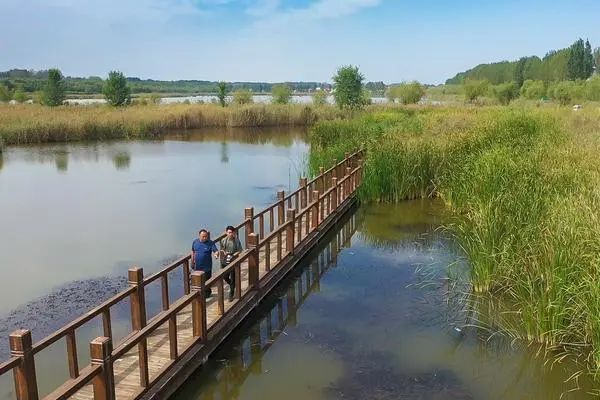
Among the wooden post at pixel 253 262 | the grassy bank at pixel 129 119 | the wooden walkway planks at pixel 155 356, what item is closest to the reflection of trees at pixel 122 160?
→ the grassy bank at pixel 129 119

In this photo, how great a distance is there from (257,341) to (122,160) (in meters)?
21.3

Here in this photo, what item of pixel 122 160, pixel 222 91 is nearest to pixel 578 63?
pixel 222 91

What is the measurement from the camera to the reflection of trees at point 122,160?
25.4 metres

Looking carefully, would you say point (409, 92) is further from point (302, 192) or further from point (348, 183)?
point (302, 192)

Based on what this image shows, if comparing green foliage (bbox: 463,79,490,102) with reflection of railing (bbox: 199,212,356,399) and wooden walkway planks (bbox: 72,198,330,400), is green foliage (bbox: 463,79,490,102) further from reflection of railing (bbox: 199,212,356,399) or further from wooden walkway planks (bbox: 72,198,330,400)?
wooden walkway planks (bbox: 72,198,330,400)

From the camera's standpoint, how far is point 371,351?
758 cm

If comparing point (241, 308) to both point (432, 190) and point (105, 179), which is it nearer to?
point (432, 190)

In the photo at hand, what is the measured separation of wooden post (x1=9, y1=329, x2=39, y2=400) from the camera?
4516 mm

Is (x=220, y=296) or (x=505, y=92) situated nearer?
(x=220, y=296)

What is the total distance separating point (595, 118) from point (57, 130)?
30922 millimetres

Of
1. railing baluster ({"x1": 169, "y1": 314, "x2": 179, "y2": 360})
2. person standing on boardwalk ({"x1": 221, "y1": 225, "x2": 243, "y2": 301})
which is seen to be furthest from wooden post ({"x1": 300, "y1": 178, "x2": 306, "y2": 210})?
railing baluster ({"x1": 169, "y1": 314, "x2": 179, "y2": 360})

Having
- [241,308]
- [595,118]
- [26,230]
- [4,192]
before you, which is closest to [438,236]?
[241,308]

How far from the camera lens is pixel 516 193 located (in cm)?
1042

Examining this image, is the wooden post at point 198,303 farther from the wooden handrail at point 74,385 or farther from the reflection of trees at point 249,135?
the reflection of trees at point 249,135
